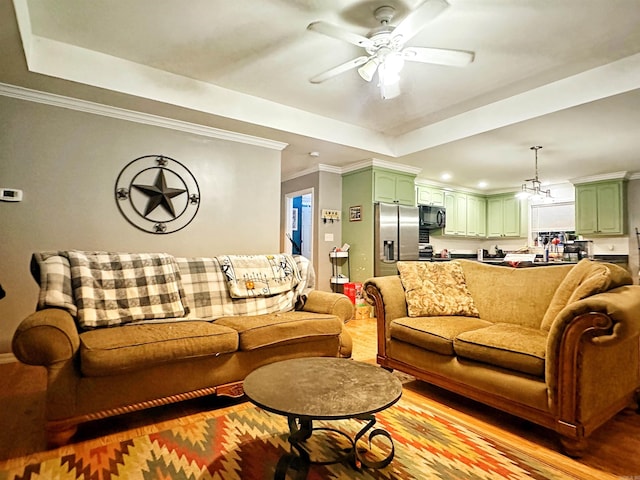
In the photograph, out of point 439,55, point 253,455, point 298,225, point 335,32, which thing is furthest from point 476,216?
point 253,455

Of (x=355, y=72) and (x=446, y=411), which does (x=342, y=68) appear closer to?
(x=355, y=72)

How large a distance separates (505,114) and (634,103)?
1.03 m

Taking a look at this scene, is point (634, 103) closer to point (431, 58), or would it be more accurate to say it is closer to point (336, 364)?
point (431, 58)

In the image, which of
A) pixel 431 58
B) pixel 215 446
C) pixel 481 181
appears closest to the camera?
pixel 215 446

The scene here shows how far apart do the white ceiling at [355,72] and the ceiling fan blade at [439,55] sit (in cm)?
29

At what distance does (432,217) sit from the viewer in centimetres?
654

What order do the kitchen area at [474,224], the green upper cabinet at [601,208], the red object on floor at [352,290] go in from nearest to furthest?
the red object on floor at [352,290], the kitchen area at [474,224], the green upper cabinet at [601,208]

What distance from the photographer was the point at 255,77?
3.31m

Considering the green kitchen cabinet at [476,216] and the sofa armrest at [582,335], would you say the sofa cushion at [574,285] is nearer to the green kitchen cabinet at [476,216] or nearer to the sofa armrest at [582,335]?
the sofa armrest at [582,335]

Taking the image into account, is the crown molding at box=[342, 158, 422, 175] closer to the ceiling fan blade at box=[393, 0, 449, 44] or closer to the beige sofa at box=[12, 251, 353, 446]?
the beige sofa at box=[12, 251, 353, 446]

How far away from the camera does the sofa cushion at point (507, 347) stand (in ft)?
6.13

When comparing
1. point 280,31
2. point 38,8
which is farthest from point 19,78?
point 280,31

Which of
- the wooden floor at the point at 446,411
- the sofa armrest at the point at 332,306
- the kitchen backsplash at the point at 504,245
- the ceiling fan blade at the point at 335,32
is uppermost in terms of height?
the ceiling fan blade at the point at 335,32

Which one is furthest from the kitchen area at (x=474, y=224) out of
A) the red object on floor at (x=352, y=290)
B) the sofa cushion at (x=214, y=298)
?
the sofa cushion at (x=214, y=298)
